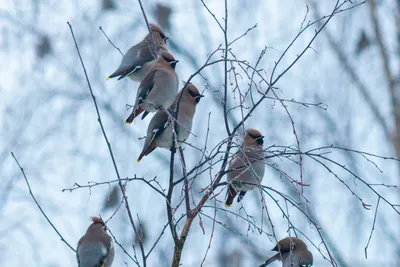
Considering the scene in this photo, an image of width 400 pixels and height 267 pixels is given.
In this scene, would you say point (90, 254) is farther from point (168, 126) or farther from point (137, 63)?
point (137, 63)

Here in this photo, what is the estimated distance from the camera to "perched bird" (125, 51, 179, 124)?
507cm

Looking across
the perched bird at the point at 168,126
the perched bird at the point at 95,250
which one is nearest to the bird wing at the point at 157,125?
the perched bird at the point at 168,126

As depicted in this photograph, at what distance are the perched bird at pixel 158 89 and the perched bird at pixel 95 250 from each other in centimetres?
84

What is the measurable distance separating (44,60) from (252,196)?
2.77 m

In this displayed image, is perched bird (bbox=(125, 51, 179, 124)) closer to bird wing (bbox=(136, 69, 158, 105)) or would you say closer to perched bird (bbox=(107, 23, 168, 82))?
bird wing (bbox=(136, 69, 158, 105))

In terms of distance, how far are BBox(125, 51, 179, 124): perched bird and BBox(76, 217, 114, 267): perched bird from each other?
84 cm

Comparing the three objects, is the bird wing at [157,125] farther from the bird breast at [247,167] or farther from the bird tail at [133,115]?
the bird breast at [247,167]

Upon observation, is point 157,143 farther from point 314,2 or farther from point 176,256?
point 314,2

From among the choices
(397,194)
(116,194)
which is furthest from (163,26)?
(116,194)

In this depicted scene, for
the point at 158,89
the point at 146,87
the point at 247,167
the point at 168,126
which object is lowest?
the point at 247,167

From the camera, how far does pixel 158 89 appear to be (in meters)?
5.10

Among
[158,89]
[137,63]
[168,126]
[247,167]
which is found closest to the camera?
[247,167]

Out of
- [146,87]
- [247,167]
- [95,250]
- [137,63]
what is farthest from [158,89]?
[247,167]

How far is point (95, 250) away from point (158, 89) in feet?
3.73
